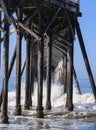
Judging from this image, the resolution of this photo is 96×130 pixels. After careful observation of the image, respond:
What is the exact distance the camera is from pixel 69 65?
765 inches

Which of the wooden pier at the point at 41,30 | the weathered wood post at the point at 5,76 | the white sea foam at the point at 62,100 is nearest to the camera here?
the weathered wood post at the point at 5,76

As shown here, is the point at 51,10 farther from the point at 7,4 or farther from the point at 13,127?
the point at 13,127

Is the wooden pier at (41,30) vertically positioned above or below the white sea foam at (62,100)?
above

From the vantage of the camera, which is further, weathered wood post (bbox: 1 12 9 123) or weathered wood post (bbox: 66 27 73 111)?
weathered wood post (bbox: 66 27 73 111)

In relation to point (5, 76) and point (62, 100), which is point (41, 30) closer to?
point (5, 76)

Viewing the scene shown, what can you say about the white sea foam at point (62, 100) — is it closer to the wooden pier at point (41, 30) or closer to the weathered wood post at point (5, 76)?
the wooden pier at point (41, 30)

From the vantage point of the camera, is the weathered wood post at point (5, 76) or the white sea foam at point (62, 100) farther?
the white sea foam at point (62, 100)

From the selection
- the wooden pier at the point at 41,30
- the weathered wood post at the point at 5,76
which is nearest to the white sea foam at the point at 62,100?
the wooden pier at the point at 41,30

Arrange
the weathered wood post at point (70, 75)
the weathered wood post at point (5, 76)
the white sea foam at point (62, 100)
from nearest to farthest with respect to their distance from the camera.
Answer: the weathered wood post at point (5, 76) < the weathered wood post at point (70, 75) < the white sea foam at point (62, 100)

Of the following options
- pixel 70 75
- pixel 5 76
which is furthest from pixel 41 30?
pixel 70 75

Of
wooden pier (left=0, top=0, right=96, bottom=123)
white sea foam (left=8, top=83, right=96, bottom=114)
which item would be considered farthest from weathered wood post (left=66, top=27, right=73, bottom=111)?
white sea foam (left=8, top=83, right=96, bottom=114)

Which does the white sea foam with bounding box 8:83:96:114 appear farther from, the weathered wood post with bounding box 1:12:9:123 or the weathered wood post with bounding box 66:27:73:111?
the weathered wood post with bounding box 1:12:9:123

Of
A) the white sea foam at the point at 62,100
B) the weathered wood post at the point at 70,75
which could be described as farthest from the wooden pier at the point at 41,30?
the white sea foam at the point at 62,100

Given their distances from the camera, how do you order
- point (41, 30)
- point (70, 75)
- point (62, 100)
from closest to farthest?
point (41, 30) < point (70, 75) < point (62, 100)
